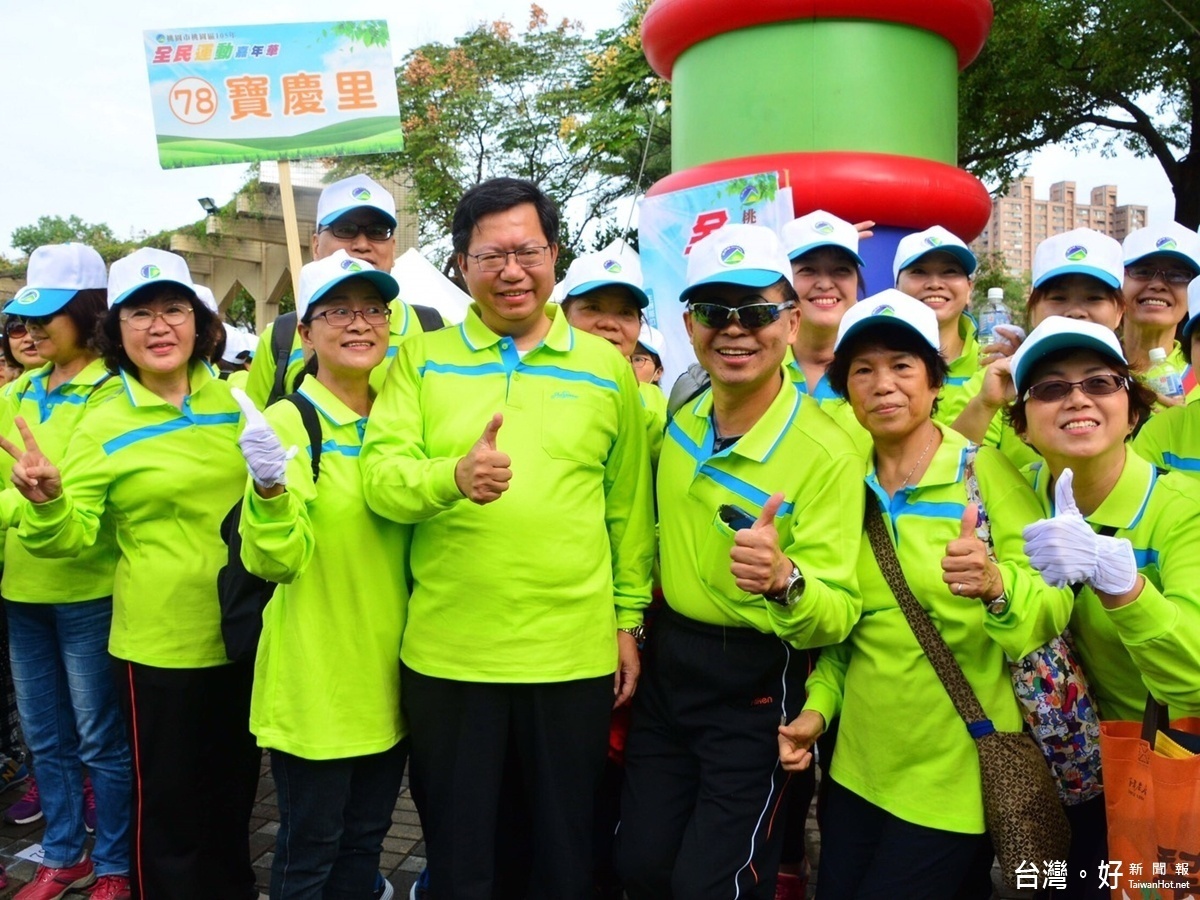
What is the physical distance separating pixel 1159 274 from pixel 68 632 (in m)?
4.23

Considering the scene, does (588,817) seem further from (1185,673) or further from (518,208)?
(518,208)

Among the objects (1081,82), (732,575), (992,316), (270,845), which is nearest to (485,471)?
(732,575)

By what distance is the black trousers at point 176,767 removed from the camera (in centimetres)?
309

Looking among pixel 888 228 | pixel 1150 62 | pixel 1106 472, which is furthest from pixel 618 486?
pixel 1150 62

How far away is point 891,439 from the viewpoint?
2586 mm

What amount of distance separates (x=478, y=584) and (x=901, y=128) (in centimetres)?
425

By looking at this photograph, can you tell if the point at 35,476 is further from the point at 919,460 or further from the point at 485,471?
the point at 919,460

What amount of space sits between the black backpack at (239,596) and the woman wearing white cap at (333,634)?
0.13 m

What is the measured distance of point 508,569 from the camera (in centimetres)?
268

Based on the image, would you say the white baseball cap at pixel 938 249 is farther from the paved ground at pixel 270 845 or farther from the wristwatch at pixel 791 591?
the paved ground at pixel 270 845

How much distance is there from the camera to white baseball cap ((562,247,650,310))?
3.77m

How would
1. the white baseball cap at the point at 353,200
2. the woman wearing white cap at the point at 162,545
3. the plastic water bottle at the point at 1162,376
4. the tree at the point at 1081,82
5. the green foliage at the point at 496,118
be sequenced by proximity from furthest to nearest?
the green foliage at the point at 496,118 → the tree at the point at 1081,82 → the white baseball cap at the point at 353,200 → the plastic water bottle at the point at 1162,376 → the woman wearing white cap at the point at 162,545

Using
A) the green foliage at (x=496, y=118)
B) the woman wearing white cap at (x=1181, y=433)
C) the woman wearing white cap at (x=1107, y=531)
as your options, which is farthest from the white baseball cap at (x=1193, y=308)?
the green foliage at (x=496, y=118)

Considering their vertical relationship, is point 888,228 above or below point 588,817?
above
